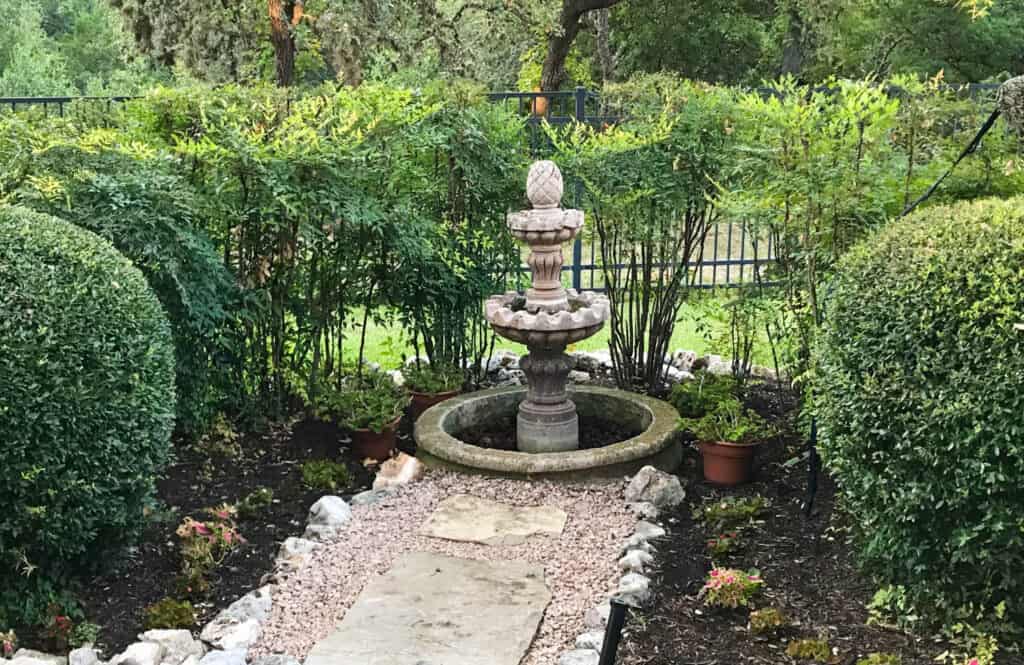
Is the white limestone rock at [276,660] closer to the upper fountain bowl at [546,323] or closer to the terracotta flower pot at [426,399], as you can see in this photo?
the upper fountain bowl at [546,323]

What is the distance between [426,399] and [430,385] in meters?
0.09

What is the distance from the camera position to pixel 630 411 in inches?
245

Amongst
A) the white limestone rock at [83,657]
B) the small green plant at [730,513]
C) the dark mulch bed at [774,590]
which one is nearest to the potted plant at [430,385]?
the dark mulch bed at [774,590]

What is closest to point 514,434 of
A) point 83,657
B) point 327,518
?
point 327,518

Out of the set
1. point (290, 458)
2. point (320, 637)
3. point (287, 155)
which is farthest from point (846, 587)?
point (287, 155)

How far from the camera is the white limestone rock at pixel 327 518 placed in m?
4.88

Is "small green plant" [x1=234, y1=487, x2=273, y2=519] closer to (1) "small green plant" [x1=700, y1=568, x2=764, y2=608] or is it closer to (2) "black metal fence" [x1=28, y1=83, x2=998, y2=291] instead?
(1) "small green plant" [x1=700, y1=568, x2=764, y2=608]

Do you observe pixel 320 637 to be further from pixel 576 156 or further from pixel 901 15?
pixel 901 15

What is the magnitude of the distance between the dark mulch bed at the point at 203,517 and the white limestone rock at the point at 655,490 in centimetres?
149

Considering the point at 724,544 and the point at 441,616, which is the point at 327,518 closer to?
the point at 441,616

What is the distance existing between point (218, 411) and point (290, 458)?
527 mm

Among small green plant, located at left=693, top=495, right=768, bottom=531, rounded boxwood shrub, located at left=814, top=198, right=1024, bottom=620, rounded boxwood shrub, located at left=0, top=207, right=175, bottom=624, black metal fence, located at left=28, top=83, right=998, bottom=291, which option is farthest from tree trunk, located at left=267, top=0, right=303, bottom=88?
rounded boxwood shrub, located at left=814, top=198, right=1024, bottom=620

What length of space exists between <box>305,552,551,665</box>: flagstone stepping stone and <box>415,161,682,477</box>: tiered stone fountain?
35.9 inches

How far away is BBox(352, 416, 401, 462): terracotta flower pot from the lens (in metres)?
5.93
